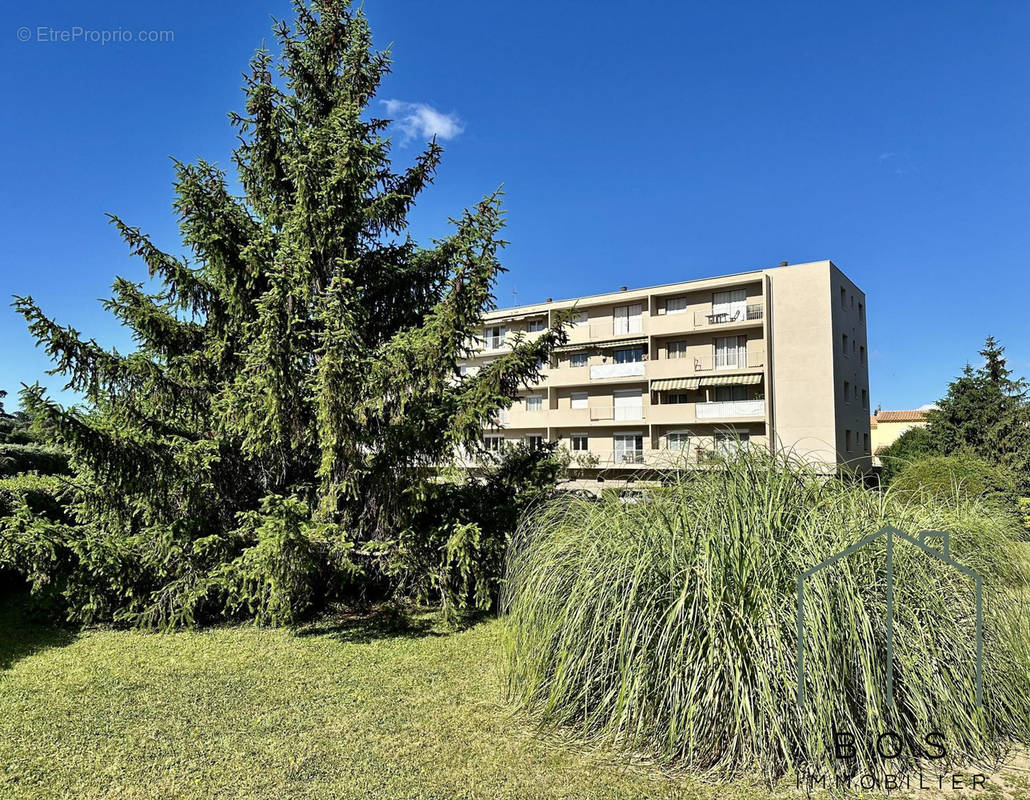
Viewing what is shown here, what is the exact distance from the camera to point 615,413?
1346 inches

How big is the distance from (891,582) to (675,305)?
30.5 metres

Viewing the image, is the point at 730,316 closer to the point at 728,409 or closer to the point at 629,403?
the point at 728,409

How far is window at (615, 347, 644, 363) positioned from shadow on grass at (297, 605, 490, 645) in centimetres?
2663

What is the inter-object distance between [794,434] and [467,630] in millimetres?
25423

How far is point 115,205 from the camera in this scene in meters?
9.02

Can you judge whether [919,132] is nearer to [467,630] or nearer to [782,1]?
[782,1]

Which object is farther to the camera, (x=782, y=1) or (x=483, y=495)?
(x=782, y=1)

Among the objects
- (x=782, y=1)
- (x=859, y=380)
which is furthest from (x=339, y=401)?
(x=859, y=380)

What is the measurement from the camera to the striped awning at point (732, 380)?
30.2 meters

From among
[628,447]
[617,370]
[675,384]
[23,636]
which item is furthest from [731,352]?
[23,636]

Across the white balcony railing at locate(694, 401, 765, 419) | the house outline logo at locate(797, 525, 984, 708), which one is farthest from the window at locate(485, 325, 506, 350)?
the house outline logo at locate(797, 525, 984, 708)

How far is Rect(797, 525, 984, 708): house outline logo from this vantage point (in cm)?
414

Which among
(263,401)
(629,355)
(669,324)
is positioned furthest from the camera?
(629,355)

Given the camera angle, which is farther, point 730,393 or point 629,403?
point 629,403
